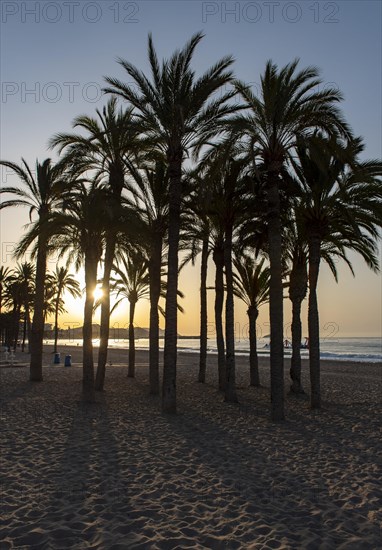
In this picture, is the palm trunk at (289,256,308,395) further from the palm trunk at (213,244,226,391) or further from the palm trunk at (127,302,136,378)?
the palm trunk at (127,302,136,378)

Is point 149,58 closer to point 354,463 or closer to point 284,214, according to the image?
point 284,214

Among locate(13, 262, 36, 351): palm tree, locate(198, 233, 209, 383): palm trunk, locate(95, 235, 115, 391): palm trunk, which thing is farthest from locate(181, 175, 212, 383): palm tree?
locate(13, 262, 36, 351): palm tree

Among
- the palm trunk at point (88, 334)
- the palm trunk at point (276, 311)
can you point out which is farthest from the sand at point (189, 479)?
the palm trunk at point (88, 334)

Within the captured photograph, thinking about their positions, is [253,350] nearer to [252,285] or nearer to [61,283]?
[252,285]

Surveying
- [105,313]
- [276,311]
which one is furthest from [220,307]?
[276,311]

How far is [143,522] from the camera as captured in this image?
19.0 ft

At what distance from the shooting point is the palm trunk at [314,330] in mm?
15188

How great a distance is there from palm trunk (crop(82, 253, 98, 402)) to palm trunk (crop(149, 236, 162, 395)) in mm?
2562

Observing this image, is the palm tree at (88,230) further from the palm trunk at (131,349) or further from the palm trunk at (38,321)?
the palm trunk at (131,349)

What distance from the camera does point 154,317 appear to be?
18578 mm

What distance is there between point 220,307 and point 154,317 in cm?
300

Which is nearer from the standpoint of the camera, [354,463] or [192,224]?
[354,463]

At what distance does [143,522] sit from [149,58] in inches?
524

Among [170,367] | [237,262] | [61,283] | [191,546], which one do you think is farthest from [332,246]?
[61,283]
